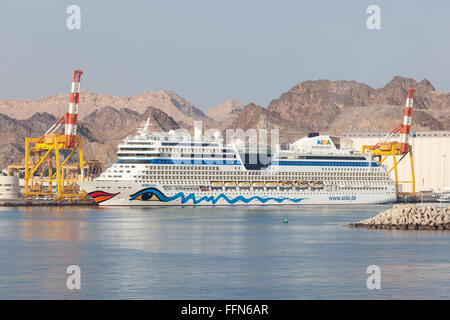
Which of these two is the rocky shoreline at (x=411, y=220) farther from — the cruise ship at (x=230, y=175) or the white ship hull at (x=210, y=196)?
the cruise ship at (x=230, y=175)

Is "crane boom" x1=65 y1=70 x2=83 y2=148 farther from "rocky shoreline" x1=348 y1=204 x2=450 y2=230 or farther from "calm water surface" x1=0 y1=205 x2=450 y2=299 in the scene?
"rocky shoreline" x1=348 y1=204 x2=450 y2=230

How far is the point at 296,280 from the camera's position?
41.2m

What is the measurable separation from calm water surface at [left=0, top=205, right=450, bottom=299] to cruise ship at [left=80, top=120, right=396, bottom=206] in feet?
77.0

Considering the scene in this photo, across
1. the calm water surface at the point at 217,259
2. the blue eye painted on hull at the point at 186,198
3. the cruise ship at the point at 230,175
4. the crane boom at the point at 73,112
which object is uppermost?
the crane boom at the point at 73,112

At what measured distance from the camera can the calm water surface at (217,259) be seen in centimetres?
3800

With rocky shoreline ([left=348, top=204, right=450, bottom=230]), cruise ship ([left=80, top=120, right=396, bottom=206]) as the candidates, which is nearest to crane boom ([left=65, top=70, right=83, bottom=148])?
cruise ship ([left=80, top=120, right=396, bottom=206])

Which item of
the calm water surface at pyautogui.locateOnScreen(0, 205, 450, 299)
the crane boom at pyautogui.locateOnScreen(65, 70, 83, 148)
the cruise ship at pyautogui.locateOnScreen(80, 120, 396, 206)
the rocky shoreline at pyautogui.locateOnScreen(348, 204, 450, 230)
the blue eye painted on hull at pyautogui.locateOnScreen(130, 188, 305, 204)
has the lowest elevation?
the calm water surface at pyautogui.locateOnScreen(0, 205, 450, 299)

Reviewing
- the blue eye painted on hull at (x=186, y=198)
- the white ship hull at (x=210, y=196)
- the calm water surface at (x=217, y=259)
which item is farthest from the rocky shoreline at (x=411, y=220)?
the white ship hull at (x=210, y=196)

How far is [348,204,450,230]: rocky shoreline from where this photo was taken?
2803 inches

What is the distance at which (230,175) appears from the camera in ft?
372

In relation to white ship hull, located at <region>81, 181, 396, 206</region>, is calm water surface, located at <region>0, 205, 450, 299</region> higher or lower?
lower

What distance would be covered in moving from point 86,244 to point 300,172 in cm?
6435
